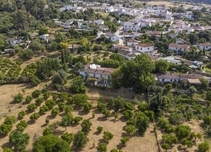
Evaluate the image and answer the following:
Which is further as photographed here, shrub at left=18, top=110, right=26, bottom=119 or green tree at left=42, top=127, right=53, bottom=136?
shrub at left=18, top=110, right=26, bottom=119

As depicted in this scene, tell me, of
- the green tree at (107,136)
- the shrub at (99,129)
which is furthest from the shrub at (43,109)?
the green tree at (107,136)

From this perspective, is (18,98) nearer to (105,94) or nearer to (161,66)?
(105,94)

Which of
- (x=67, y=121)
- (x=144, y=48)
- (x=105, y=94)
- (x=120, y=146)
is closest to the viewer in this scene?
(x=120, y=146)

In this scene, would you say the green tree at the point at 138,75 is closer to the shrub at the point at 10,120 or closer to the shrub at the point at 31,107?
the shrub at the point at 31,107

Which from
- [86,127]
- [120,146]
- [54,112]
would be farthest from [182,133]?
[54,112]

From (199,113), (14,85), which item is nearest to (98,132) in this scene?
(199,113)

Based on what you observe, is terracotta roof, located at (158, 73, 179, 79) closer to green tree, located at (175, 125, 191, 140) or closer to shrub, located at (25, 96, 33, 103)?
green tree, located at (175, 125, 191, 140)

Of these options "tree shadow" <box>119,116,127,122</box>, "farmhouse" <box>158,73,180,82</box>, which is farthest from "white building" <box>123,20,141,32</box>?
"tree shadow" <box>119,116,127,122</box>

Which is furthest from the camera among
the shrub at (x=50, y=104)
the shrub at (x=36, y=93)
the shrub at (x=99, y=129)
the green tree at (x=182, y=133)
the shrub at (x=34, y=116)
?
the shrub at (x=36, y=93)
